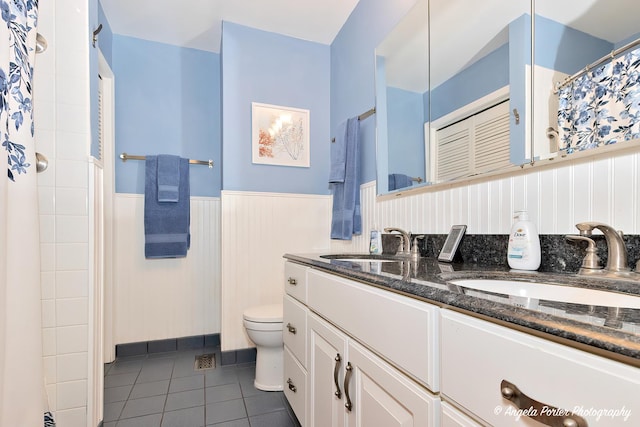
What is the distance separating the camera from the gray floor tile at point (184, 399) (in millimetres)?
1701

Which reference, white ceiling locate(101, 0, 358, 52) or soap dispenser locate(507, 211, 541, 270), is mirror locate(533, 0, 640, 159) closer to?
soap dispenser locate(507, 211, 541, 270)

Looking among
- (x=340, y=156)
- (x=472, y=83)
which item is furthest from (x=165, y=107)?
(x=472, y=83)

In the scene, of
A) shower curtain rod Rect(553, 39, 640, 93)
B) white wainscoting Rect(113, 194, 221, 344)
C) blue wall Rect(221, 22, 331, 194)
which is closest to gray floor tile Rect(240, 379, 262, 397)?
white wainscoting Rect(113, 194, 221, 344)

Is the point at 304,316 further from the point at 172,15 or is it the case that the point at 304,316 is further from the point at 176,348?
the point at 172,15

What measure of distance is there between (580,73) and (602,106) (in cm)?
12

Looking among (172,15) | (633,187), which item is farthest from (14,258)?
(172,15)

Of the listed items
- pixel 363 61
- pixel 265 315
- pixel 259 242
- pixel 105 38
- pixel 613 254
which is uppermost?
pixel 105 38

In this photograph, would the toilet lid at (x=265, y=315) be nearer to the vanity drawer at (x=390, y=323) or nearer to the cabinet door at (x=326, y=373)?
the cabinet door at (x=326, y=373)

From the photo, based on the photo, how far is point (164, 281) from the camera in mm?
2461

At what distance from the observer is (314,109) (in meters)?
2.54

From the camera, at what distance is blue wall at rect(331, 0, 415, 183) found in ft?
6.10

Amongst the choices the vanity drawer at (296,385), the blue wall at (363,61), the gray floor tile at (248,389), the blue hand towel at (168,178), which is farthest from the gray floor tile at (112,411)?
the blue wall at (363,61)

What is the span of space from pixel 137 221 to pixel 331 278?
1.93m

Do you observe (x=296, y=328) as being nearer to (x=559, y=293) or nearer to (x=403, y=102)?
(x=559, y=293)
